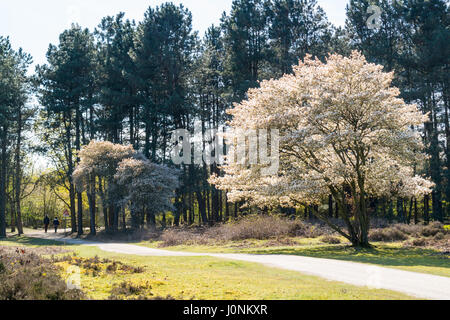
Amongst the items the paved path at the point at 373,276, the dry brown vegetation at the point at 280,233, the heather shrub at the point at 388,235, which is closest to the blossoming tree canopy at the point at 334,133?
the heather shrub at the point at 388,235

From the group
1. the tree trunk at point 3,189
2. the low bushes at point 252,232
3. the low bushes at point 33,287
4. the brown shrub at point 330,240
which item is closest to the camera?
the low bushes at point 33,287

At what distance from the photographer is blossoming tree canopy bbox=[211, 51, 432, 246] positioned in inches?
731

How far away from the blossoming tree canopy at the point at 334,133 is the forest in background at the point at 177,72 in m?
17.9

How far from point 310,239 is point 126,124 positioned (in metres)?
28.3

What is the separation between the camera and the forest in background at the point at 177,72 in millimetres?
37125

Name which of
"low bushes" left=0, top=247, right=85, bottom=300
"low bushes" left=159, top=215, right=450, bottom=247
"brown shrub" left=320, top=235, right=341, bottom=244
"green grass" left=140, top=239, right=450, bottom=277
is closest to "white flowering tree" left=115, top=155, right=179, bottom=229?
"low bushes" left=159, top=215, right=450, bottom=247

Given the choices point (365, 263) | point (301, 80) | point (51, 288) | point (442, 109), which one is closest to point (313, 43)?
point (442, 109)

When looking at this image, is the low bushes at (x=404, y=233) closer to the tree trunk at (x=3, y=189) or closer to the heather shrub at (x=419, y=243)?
the heather shrub at (x=419, y=243)

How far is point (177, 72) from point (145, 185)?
14958mm

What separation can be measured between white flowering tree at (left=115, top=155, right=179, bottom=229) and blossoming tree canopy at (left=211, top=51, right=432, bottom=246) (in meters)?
11.7

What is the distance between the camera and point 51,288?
292 inches

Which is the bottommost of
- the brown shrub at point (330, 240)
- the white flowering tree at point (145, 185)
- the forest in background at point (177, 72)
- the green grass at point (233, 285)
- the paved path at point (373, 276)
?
the brown shrub at point (330, 240)

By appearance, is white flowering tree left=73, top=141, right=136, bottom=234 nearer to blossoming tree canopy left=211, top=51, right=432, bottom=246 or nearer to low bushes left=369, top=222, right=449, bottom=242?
blossoming tree canopy left=211, top=51, right=432, bottom=246

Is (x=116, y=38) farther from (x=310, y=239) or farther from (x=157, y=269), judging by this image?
(x=157, y=269)
